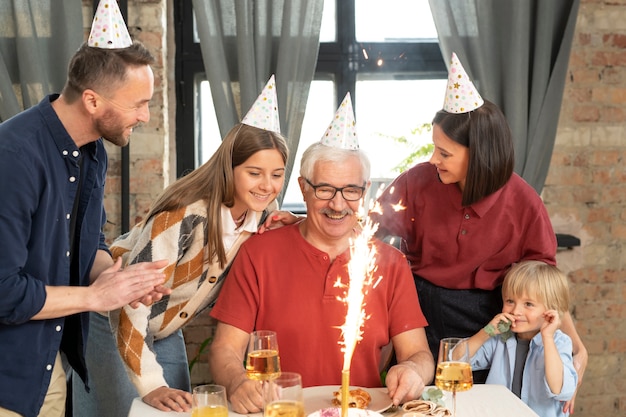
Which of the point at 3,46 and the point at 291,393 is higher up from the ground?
the point at 3,46

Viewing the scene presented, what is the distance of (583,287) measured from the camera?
3527 millimetres

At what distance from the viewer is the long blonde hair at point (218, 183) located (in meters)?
2.24

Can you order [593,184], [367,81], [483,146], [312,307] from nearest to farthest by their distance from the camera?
[312,307]
[483,146]
[593,184]
[367,81]

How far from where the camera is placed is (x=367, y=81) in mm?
3611

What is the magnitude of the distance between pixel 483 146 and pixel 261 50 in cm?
123

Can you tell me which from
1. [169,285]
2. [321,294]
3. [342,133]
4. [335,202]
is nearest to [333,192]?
[335,202]

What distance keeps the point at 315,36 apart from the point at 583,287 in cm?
163

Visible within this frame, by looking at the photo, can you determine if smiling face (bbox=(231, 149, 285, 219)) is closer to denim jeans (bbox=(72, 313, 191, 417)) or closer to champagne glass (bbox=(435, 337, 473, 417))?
denim jeans (bbox=(72, 313, 191, 417))

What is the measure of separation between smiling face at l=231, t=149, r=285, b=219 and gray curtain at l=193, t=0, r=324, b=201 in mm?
1004

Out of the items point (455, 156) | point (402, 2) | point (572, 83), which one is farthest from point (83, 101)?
point (572, 83)

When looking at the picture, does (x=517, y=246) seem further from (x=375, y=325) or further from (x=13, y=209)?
(x=13, y=209)

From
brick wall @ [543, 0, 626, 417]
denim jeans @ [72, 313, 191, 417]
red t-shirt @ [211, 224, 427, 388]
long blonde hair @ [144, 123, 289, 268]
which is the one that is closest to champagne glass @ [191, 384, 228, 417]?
red t-shirt @ [211, 224, 427, 388]

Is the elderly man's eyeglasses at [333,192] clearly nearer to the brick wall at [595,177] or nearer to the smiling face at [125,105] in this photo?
the smiling face at [125,105]

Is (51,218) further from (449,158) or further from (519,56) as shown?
(519,56)
